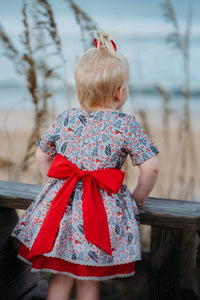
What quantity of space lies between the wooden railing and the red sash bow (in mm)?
150

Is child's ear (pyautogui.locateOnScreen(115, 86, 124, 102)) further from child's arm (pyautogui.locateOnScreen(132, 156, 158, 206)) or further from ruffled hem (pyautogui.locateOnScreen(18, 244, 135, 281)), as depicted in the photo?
ruffled hem (pyautogui.locateOnScreen(18, 244, 135, 281))

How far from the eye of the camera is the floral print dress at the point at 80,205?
4.20 feet

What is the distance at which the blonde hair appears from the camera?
1.35m

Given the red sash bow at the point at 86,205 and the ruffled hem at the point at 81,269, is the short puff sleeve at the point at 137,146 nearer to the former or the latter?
the red sash bow at the point at 86,205

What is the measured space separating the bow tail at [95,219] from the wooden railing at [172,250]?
146 mm

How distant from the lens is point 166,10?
2.00 m

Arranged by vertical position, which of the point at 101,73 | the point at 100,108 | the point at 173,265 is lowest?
the point at 173,265

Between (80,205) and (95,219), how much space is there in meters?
0.08

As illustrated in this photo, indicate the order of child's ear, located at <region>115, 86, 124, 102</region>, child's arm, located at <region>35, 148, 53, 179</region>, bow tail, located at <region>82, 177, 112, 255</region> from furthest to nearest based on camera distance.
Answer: child's arm, located at <region>35, 148, 53, 179</region>
child's ear, located at <region>115, 86, 124, 102</region>
bow tail, located at <region>82, 177, 112, 255</region>

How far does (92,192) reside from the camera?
133 cm

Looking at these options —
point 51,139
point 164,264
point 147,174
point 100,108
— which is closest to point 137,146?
point 147,174

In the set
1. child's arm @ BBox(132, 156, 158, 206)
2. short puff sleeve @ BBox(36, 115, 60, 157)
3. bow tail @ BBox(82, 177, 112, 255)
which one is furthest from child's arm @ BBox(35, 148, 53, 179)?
child's arm @ BBox(132, 156, 158, 206)

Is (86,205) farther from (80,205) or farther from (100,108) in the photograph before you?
(100,108)

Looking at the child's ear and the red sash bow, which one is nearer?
the red sash bow
